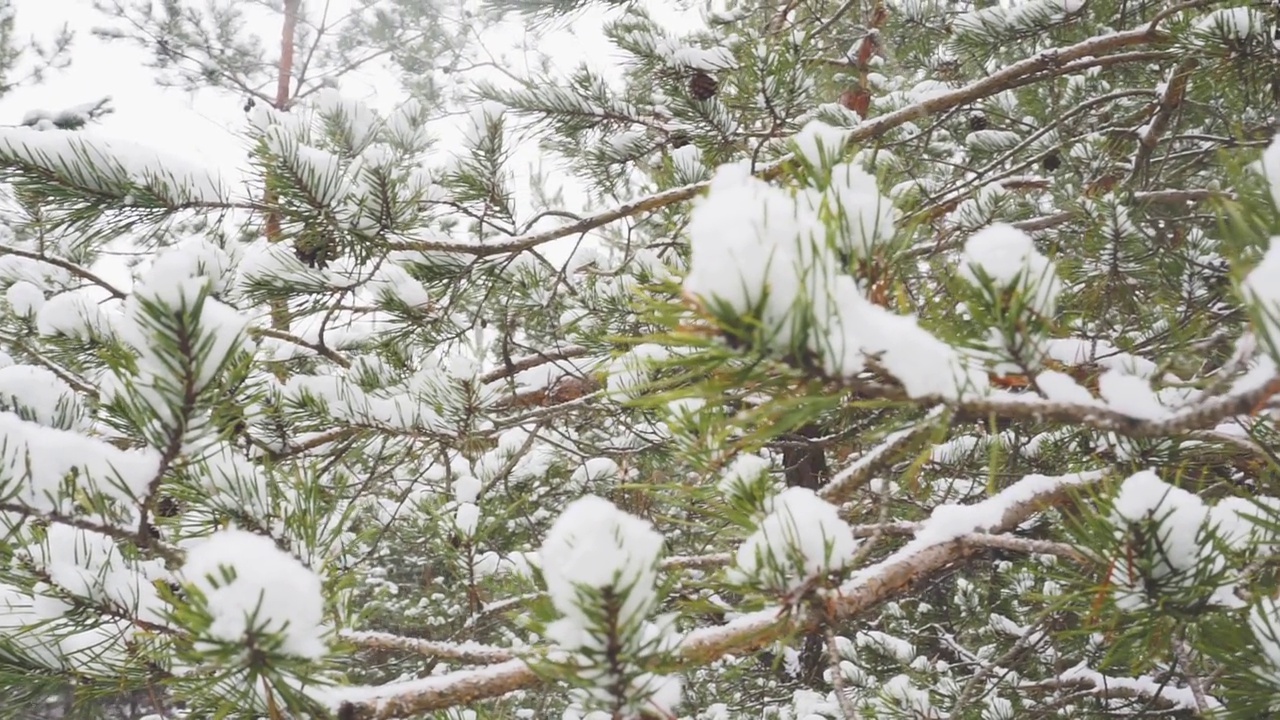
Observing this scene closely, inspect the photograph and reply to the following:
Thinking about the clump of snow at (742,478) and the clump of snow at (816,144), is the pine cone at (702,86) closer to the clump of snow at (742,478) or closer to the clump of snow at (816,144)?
the clump of snow at (816,144)

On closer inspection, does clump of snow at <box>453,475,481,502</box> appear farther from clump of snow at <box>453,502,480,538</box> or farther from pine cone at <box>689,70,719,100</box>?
pine cone at <box>689,70,719,100</box>

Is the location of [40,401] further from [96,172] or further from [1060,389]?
[1060,389]

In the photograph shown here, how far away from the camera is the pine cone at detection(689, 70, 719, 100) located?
2.13 metres

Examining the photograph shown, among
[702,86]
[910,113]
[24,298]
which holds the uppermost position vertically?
[702,86]

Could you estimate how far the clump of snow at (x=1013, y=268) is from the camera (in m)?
0.54

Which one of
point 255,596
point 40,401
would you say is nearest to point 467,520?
point 40,401

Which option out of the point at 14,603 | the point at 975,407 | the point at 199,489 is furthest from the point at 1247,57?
the point at 14,603

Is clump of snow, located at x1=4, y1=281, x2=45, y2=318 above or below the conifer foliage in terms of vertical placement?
above

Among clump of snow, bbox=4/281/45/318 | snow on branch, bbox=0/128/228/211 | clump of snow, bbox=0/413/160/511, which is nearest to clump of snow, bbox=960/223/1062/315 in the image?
clump of snow, bbox=0/413/160/511

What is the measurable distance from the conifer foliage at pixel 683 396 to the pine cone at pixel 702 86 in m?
0.01

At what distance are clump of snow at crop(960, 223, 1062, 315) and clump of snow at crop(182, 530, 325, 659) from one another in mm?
619

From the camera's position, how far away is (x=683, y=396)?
1.72 ft

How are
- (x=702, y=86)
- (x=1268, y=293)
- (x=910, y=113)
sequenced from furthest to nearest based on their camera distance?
(x=702, y=86), (x=910, y=113), (x=1268, y=293)

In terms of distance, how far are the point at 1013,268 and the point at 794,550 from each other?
32 cm
